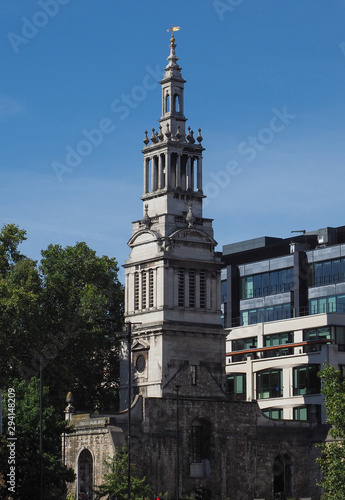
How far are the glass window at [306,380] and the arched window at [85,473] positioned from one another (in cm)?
2406

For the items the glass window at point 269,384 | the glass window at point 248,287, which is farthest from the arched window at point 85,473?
the glass window at point 248,287

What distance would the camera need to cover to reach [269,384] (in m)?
119

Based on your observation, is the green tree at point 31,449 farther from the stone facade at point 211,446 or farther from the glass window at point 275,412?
the glass window at point 275,412

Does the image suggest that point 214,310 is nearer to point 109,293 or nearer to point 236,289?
point 109,293

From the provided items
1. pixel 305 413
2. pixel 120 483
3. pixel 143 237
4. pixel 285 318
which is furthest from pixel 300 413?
pixel 120 483

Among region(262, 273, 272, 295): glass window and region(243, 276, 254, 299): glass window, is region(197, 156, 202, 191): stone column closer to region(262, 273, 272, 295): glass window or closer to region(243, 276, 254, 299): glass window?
region(262, 273, 272, 295): glass window

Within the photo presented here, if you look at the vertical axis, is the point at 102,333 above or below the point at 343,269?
below

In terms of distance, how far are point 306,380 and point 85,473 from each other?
2474 centimetres

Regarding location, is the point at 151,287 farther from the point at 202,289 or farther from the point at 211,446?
the point at 211,446

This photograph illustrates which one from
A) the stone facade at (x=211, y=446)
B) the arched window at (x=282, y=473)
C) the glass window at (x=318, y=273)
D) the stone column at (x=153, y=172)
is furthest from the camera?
the glass window at (x=318, y=273)

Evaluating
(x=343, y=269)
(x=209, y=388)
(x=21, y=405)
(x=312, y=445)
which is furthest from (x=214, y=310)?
(x=343, y=269)

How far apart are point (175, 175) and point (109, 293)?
12301 millimetres

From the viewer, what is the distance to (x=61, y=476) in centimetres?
8550

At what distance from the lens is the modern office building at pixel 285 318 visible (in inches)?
4488
